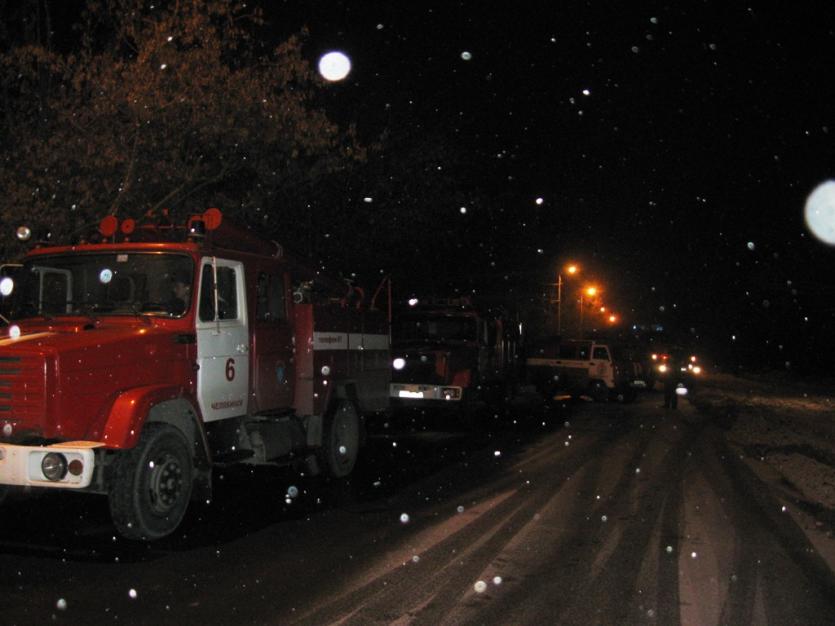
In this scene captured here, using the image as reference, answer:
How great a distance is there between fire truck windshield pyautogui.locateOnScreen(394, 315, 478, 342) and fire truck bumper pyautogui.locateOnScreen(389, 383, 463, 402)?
1.35m

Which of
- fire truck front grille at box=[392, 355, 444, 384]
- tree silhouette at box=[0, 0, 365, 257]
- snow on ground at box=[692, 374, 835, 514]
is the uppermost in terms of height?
tree silhouette at box=[0, 0, 365, 257]

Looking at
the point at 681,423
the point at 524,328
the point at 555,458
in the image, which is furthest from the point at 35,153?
the point at 524,328

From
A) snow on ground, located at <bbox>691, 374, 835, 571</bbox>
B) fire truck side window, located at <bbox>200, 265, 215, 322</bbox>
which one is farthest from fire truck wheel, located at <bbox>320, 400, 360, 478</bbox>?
snow on ground, located at <bbox>691, 374, 835, 571</bbox>

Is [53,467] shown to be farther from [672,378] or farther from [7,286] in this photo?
[672,378]

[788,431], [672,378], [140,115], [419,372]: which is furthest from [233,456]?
[672,378]

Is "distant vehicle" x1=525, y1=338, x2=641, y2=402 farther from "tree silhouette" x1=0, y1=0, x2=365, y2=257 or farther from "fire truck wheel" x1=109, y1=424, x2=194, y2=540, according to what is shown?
"fire truck wheel" x1=109, y1=424, x2=194, y2=540

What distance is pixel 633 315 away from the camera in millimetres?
81375

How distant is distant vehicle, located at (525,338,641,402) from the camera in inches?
1059

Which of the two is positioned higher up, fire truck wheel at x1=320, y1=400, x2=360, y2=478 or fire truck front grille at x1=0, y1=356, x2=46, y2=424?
fire truck front grille at x1=0, y1=356, x2=46, y2=424

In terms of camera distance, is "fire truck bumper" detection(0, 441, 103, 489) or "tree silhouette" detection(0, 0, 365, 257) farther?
"tree silhouette" detection(0, 0, 365, 257)

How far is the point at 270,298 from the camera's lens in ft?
32.1

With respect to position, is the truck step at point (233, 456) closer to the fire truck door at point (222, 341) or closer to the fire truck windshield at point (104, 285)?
the fire truck door at point (222, 341)

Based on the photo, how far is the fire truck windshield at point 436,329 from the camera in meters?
18.8

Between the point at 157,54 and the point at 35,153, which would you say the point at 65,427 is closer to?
the point at 35,153
